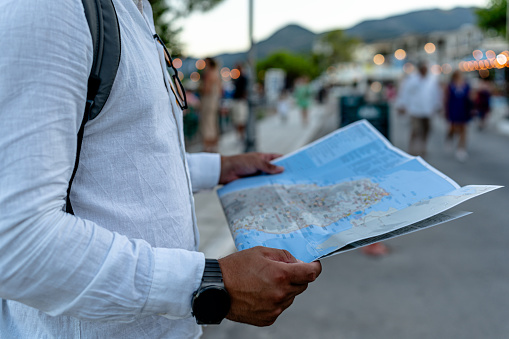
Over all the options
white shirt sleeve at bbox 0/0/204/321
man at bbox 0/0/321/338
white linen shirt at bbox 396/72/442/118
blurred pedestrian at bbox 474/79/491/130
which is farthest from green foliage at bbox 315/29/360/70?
white shirt sleeve at bbox 0/0/204/321

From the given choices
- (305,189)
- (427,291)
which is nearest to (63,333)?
(305,189)

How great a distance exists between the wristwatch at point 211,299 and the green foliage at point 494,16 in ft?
143

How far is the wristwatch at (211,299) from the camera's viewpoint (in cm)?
94

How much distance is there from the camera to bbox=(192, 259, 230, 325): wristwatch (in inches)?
36.9

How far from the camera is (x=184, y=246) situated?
117 centimetres

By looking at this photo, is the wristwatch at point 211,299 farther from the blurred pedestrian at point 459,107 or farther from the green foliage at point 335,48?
the green foliage at point 335,48

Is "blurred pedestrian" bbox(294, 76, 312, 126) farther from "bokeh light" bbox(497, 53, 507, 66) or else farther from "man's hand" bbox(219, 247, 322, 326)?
"man's hand" bbox(219, 247, 322, 326)

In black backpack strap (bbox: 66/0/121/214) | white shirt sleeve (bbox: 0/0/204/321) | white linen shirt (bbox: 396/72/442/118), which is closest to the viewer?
white shirt sleeve (bbox: 0/0/204/321)

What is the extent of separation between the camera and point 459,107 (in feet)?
35.6

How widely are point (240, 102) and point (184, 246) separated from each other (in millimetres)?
10993

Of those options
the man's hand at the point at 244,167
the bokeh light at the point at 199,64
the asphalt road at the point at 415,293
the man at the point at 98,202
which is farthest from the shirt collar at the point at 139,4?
the bokeh light at the point at 199,64

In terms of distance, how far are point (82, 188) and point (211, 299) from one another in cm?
33

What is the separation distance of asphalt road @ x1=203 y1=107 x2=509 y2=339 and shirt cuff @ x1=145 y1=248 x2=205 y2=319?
2.52 meters

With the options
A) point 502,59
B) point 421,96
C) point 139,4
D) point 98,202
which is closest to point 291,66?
point 502,59
